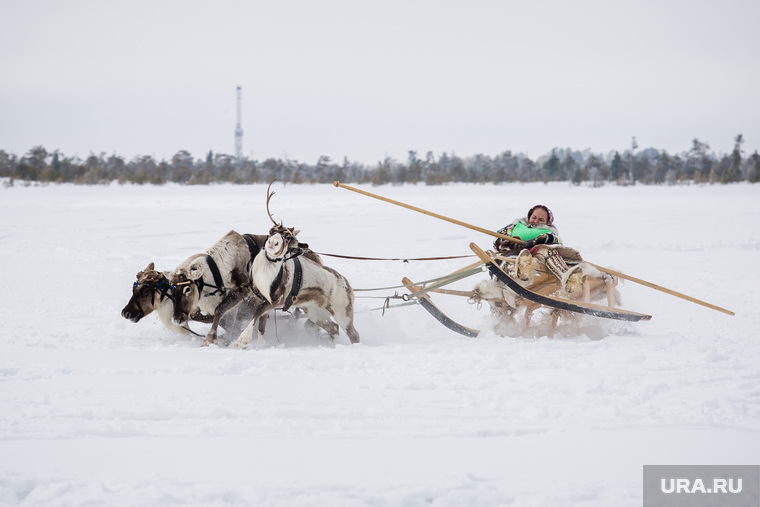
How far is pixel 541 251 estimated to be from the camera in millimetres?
6715

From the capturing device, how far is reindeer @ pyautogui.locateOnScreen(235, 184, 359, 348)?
597 centimetres

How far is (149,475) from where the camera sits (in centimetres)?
304

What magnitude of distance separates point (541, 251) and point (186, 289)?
351 centimetres

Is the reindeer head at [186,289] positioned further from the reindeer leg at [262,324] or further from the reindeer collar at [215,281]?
the reindeer leg at [262,324]

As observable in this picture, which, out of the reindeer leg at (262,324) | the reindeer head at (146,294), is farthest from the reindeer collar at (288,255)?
the reindeer head at (146,294)

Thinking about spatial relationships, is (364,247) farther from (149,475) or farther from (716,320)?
(149,475)

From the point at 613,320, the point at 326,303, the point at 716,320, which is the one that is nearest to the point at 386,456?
the point at 326,303

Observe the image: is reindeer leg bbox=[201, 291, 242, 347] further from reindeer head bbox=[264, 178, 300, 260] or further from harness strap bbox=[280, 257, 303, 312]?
reindeer head bbox=[264, 178, 300, 260]

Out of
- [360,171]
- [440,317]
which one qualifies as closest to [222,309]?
[440,317]

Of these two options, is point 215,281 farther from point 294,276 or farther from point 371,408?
point 371,408

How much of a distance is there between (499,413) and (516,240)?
325 centimetres

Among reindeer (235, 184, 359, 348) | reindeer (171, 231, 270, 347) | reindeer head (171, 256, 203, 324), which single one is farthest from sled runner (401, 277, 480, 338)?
reindeer head (171, 256, 203, 324)

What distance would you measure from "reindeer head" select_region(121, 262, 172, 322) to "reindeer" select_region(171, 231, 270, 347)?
0.37 ft

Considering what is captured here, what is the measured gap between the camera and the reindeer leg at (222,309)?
616 cm
